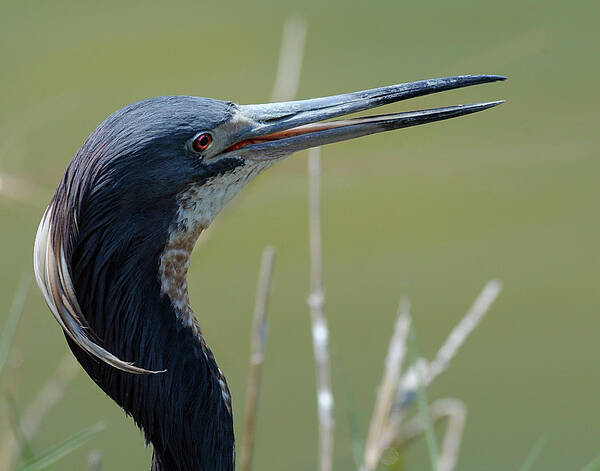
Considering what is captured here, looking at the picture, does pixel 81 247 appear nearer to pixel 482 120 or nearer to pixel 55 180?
pixel 55 180

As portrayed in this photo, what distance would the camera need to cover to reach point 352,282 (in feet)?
16.0

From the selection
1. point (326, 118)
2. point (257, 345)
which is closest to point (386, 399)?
point (257, 345)

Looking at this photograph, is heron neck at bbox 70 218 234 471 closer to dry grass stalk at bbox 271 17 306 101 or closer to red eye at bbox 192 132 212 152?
red eye at bbox 192 132 212 152

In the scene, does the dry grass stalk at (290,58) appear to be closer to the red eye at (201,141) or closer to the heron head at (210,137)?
the heron head at (210,137)

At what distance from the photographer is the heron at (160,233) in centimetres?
212

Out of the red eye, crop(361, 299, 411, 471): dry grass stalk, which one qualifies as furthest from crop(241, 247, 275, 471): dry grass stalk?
the red eye

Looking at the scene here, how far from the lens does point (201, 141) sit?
2.26m

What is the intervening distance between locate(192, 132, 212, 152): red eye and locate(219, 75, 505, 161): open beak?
0.12 meters

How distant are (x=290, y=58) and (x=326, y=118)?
9.87 feet

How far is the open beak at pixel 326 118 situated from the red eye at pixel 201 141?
12 centimetres

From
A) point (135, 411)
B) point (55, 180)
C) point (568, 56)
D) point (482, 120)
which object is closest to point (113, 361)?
point (135, 411)

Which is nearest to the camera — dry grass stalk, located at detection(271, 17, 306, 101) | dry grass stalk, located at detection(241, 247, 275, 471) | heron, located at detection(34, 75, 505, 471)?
heron, located at detection(34, 75, 505, 471)

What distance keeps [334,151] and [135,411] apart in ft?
10.9

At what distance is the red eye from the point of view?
2242mm
